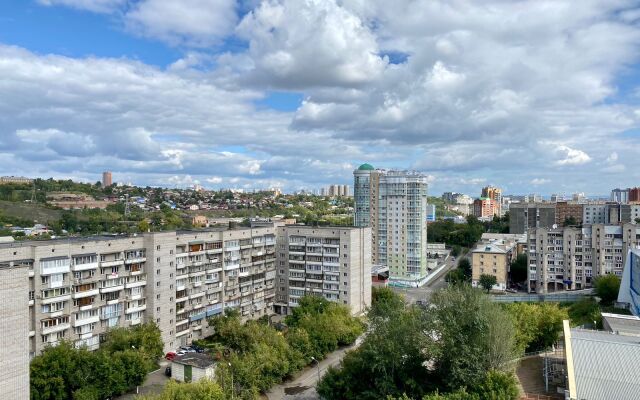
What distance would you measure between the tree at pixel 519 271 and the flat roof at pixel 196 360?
47.3m

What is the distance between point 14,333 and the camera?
19375mm

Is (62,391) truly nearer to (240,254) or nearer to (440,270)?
(240,254)

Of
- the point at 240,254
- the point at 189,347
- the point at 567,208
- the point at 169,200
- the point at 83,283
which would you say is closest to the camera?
the point at 83,283

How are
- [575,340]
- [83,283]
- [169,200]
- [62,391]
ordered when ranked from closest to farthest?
[575,340] < [62,391] < [83,283] < [169,200]

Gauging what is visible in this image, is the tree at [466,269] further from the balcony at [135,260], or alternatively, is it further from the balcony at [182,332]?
the balcony at [135,260]

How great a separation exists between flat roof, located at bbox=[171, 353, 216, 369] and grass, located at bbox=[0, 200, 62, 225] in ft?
180

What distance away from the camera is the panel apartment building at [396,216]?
6128 centimetres

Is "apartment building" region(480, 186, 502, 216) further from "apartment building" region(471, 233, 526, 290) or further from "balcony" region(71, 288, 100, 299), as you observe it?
"balcony" region(71, 288, 100, 299)

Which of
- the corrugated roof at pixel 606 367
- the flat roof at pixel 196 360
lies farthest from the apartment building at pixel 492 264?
the flat roof at pixel 196 360

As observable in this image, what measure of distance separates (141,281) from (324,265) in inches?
639

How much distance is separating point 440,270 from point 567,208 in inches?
1716

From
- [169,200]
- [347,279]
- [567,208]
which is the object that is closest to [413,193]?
[347,279]

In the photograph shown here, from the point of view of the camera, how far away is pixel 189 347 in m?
32.6

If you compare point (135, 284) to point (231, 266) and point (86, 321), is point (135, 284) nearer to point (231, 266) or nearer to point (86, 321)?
point (86, 321)
